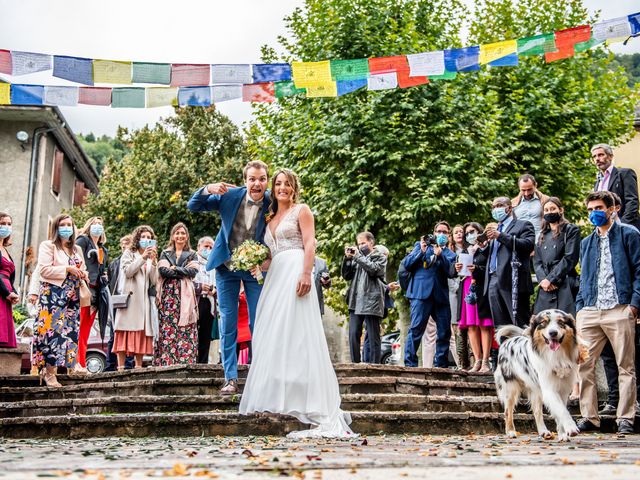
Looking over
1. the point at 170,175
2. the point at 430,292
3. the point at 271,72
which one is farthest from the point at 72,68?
the point at 170,175

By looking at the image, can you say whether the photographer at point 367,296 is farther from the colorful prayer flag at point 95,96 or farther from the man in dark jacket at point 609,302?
the colorful prayer flag at point 95,96

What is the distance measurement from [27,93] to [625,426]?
920cm

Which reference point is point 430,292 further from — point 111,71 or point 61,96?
point 61,96

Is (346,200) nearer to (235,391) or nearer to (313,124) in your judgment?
(313,124)

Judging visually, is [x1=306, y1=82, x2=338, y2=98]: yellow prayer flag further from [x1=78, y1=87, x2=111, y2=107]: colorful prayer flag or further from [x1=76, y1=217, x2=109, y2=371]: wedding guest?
[x1=76, y1=217, x2=109, y2=371]: wedding guest

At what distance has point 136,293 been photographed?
447 inches

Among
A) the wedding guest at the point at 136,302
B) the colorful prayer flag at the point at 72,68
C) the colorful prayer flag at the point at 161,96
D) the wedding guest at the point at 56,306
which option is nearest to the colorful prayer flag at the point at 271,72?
the colorful prayer flag at the point at 161,96

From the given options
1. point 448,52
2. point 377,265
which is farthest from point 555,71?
point 377,265

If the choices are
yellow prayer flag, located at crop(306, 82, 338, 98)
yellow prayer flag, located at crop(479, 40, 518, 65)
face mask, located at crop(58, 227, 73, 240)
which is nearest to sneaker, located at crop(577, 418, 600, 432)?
yellow prayer flag, located at crop(479, 40, 518, 65)

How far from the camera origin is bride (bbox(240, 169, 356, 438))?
6.68m

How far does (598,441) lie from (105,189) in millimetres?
27622

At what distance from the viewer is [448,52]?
1193 centimetres

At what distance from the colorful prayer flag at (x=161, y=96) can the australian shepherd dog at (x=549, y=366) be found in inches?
268

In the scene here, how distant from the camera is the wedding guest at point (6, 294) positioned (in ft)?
31.8
